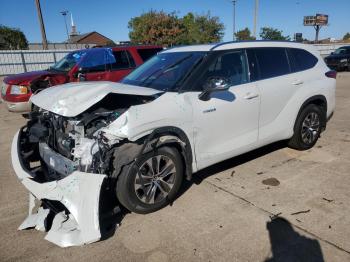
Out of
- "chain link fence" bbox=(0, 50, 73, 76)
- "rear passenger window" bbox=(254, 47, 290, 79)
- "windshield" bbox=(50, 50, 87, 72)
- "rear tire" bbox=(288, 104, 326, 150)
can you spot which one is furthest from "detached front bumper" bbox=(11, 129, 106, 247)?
"chain link fence" bbox=(0, 50, 73, 76)

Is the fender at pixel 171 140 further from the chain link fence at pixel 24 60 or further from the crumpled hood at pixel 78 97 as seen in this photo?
the chain link fence at pixel 24 60

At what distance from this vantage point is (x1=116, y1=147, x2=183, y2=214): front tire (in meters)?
3.28

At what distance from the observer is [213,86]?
3.56 m

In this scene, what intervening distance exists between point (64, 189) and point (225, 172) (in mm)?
2398

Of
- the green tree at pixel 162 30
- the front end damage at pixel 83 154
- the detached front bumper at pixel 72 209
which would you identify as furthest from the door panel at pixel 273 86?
the green tree at pixel 162 30

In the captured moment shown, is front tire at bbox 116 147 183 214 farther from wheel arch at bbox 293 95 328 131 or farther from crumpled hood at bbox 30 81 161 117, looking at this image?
wheel arch at bbox 293 95 328 131

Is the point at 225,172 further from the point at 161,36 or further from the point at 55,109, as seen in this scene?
the point at 161,36

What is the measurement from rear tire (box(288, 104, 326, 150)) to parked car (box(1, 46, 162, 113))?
4910mm

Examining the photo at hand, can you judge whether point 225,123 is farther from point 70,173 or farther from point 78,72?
point 78,72

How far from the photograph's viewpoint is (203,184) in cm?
429

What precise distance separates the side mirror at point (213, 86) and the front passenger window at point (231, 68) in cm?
33

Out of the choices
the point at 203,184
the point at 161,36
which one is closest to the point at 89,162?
the point at 203,184

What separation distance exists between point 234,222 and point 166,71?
2070mm

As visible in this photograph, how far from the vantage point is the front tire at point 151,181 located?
3.28m
